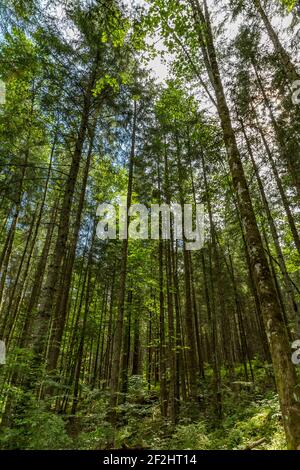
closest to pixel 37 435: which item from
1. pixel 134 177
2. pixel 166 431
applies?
pixel 166 431

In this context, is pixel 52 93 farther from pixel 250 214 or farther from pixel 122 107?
pixel 250 214

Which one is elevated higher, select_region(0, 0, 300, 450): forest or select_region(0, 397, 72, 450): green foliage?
select_region(0, 0, 300, 450): forest

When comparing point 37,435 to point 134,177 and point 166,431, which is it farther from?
point 134,177

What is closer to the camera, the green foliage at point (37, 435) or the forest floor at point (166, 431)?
the green foliage at point (37, 435)

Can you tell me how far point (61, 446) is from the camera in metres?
4.24

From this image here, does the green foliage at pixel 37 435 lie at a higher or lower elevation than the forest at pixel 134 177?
lower

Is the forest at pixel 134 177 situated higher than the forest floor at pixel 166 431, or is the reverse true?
the forest at pixel 134 177

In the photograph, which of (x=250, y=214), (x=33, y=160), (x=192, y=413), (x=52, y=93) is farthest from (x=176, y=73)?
(x=192, y=413)

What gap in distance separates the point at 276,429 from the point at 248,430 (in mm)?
968

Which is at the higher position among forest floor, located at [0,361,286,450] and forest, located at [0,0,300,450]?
forest, located at [0,0,300,450]

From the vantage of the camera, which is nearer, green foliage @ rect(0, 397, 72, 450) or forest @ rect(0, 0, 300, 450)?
green foliage @ rect(0, 397, 72, 450)

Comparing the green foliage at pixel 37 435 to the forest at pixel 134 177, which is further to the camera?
the forest at pixel 134 177

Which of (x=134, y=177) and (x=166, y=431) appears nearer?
(x=166, y=431)
